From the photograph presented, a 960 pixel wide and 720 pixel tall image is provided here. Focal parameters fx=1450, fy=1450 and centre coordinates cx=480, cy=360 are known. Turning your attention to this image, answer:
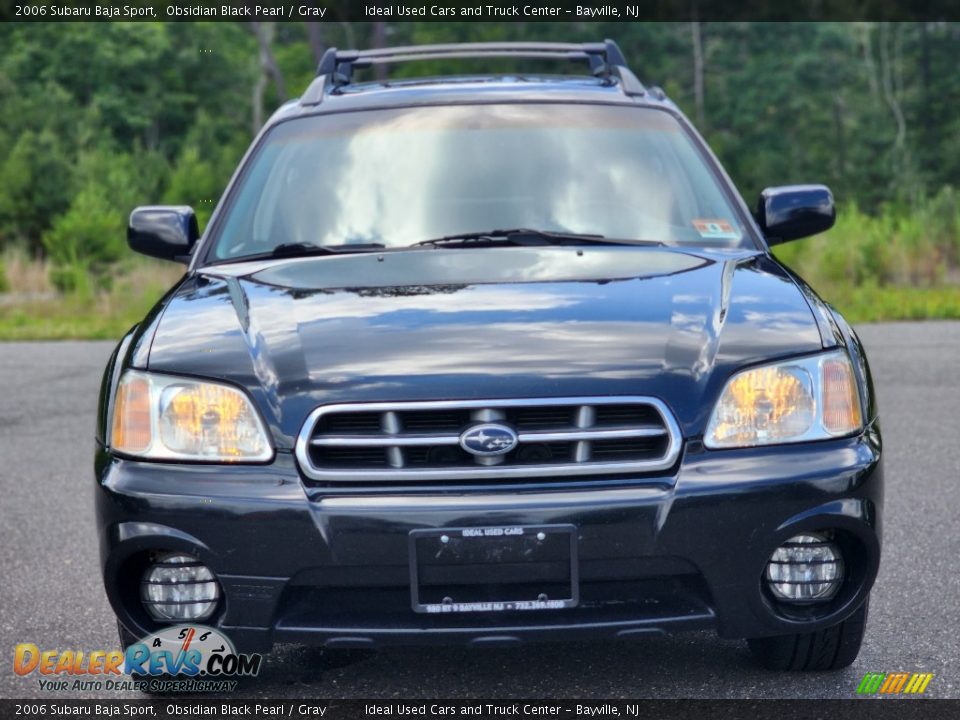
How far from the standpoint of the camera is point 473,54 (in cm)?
583

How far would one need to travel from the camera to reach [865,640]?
4172 mm

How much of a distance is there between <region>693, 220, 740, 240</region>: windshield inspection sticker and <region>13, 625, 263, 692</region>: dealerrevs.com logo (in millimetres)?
1879

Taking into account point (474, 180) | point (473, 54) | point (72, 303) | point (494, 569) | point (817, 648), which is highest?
point (473, 54)

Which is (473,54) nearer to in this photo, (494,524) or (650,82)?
(494,524)

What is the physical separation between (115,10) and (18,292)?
3393 cm

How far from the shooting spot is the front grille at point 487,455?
10.7 feet

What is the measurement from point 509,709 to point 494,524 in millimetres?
642

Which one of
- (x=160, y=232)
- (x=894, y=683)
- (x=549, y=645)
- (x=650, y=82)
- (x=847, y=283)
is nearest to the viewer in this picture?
(x=894, y=683)

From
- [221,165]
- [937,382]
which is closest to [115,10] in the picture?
[221,165]

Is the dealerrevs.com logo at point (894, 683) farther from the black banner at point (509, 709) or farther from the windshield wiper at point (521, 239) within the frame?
the windshield wiper at point (521, 239)

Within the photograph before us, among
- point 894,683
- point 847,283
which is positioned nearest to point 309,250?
point 894,683

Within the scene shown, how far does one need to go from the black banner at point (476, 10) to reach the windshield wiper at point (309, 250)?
3744 centimetres

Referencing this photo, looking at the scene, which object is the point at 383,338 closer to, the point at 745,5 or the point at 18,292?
the point at 18,292

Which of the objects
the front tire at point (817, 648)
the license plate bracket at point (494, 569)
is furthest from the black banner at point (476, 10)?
the license plate bracket at point (494, 569)
